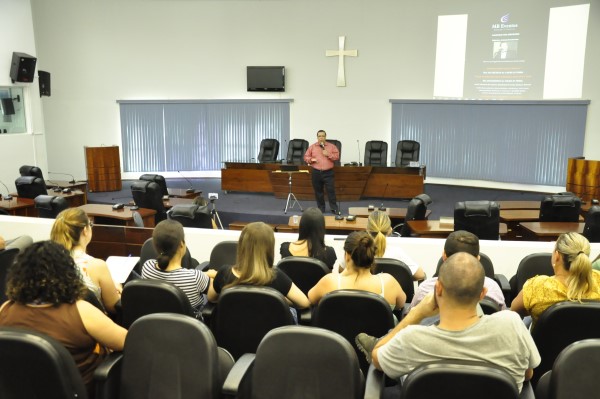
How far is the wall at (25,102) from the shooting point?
1063 centimetres

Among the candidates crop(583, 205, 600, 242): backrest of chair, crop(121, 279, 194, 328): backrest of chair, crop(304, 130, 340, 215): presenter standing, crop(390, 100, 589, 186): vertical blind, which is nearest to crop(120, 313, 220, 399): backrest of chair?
crop(121, 279, 194, 328): backrest of chair

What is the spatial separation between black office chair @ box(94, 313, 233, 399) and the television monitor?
434 inches

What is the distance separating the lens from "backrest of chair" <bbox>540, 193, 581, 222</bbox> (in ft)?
21.2

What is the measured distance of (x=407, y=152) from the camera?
37.2ft

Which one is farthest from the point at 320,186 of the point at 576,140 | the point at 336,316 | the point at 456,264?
the point at 456,264

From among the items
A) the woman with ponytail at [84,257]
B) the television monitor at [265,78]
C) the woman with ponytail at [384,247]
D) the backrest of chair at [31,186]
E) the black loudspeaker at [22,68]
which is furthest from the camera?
the television monitor at [265,78]

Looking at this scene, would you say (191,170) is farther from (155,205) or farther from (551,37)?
(551,37)

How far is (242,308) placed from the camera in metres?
2.54

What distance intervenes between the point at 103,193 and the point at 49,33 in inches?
168

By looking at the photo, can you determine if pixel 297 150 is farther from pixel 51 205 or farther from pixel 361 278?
pixel 361 278

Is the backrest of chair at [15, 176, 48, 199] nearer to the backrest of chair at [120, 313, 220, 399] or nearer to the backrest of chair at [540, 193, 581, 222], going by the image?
the backrest of chair at [120, 313, 220, 399]

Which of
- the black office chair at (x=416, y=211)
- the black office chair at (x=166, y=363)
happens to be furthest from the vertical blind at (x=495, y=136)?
the black office chair at (x=166, y=363)

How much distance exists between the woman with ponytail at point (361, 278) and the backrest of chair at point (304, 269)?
1.29 feet

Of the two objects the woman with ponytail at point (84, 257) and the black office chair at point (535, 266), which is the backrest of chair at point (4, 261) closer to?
the woman with ponytail at point (84, 257)
